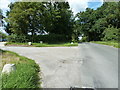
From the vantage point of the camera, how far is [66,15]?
23.0 m

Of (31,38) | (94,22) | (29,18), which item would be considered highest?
(94,22)

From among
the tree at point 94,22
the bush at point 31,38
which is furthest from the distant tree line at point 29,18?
the tree at point 94,22

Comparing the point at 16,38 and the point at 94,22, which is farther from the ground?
the point at 94,22

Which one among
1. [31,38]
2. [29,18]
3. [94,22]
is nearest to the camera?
[29,18]

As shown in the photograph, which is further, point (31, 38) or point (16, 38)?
point (31, 38)

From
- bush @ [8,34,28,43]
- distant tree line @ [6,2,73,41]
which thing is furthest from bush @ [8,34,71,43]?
distant tree line @ [6,2,73,41]

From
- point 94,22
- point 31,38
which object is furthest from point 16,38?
point 94,22

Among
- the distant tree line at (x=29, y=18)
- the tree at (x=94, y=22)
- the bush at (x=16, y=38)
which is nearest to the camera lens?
the distant tree line at (x=29, y=18)

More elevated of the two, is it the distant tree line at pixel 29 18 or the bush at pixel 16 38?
the distant tree line at pixel 29 18

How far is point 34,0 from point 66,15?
33.8ft

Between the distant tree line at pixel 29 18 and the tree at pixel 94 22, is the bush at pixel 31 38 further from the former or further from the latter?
the tree at pixel 94 22

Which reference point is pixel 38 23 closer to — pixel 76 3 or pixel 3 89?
pixel 76 3

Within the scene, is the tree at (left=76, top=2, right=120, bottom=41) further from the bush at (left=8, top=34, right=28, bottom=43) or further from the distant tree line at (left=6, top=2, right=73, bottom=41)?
the bush at (left=8, top=34, right=28, bottom=43)

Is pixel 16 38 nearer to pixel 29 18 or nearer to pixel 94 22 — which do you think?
pixel 29 18
